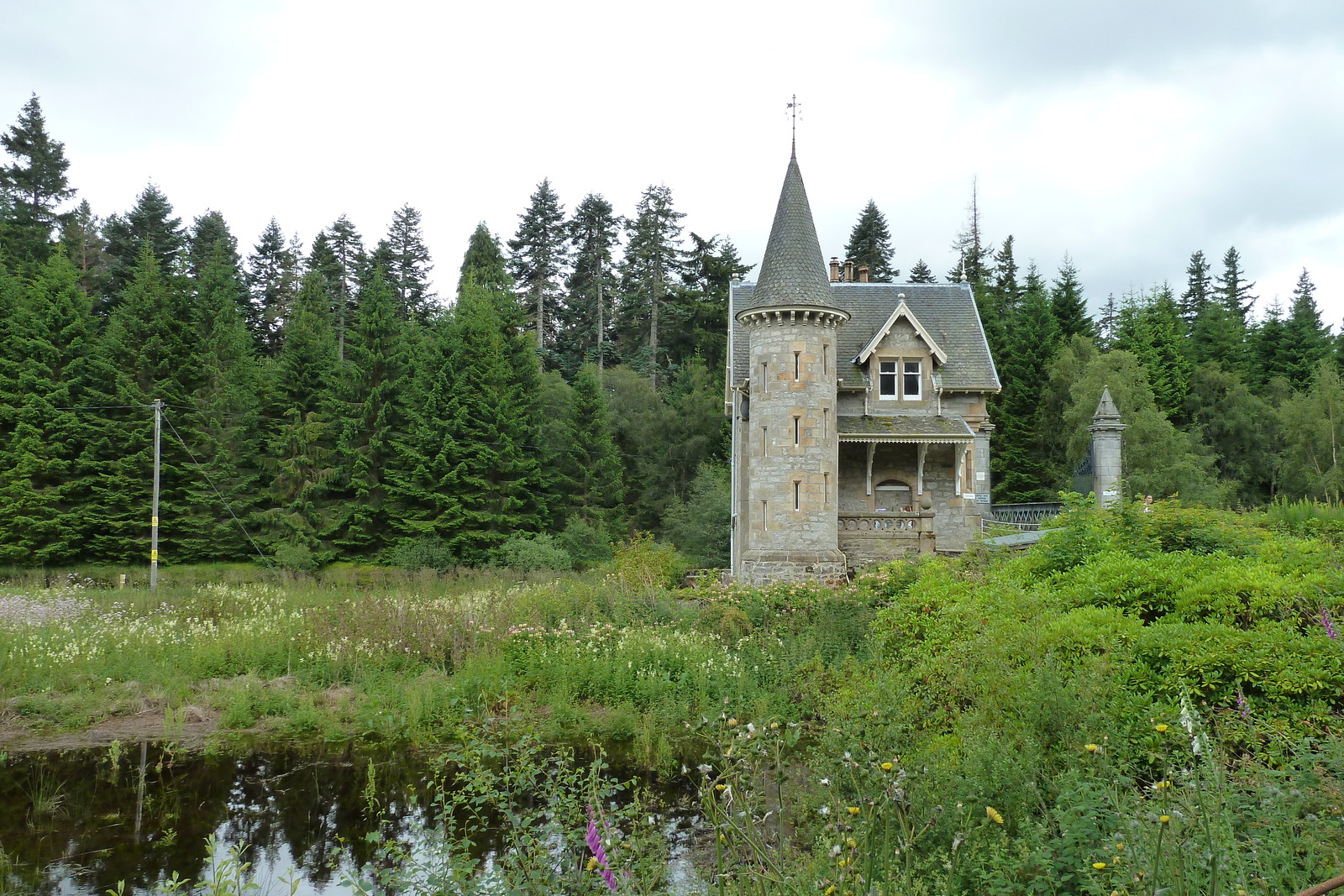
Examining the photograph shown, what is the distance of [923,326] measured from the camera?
2505 centimetres

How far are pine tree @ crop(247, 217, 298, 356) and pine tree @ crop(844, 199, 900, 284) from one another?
31.4 meters

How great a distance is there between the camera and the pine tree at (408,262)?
1950 inches

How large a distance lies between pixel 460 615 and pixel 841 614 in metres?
6.43

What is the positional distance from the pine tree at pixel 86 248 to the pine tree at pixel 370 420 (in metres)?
15.7

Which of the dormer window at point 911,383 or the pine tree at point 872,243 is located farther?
the pine tree at point 872,243

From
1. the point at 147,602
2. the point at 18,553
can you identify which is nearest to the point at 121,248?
the point at 18,553

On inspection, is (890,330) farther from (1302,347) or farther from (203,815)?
(1302,347)

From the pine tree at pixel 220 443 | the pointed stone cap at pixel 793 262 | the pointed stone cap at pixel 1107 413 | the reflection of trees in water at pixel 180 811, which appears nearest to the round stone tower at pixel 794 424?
the pointed stone cap at pixel 793 262

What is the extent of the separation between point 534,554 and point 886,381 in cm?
1355

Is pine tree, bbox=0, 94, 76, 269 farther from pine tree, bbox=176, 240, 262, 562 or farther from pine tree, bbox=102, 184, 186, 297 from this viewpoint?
pine tree, bbox=176, 240, 262, 562

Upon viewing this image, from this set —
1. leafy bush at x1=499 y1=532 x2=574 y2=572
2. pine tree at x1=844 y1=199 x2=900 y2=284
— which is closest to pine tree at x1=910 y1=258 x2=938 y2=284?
pine tree at x1=844 y1=199 x2=900 y2=284

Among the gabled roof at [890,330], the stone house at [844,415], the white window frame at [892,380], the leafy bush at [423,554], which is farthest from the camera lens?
the leafy bush at [423,554]

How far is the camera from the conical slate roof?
2145 cm

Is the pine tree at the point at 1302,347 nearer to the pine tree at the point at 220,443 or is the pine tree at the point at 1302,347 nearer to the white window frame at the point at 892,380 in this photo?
the white window frame at the point at 892,380
